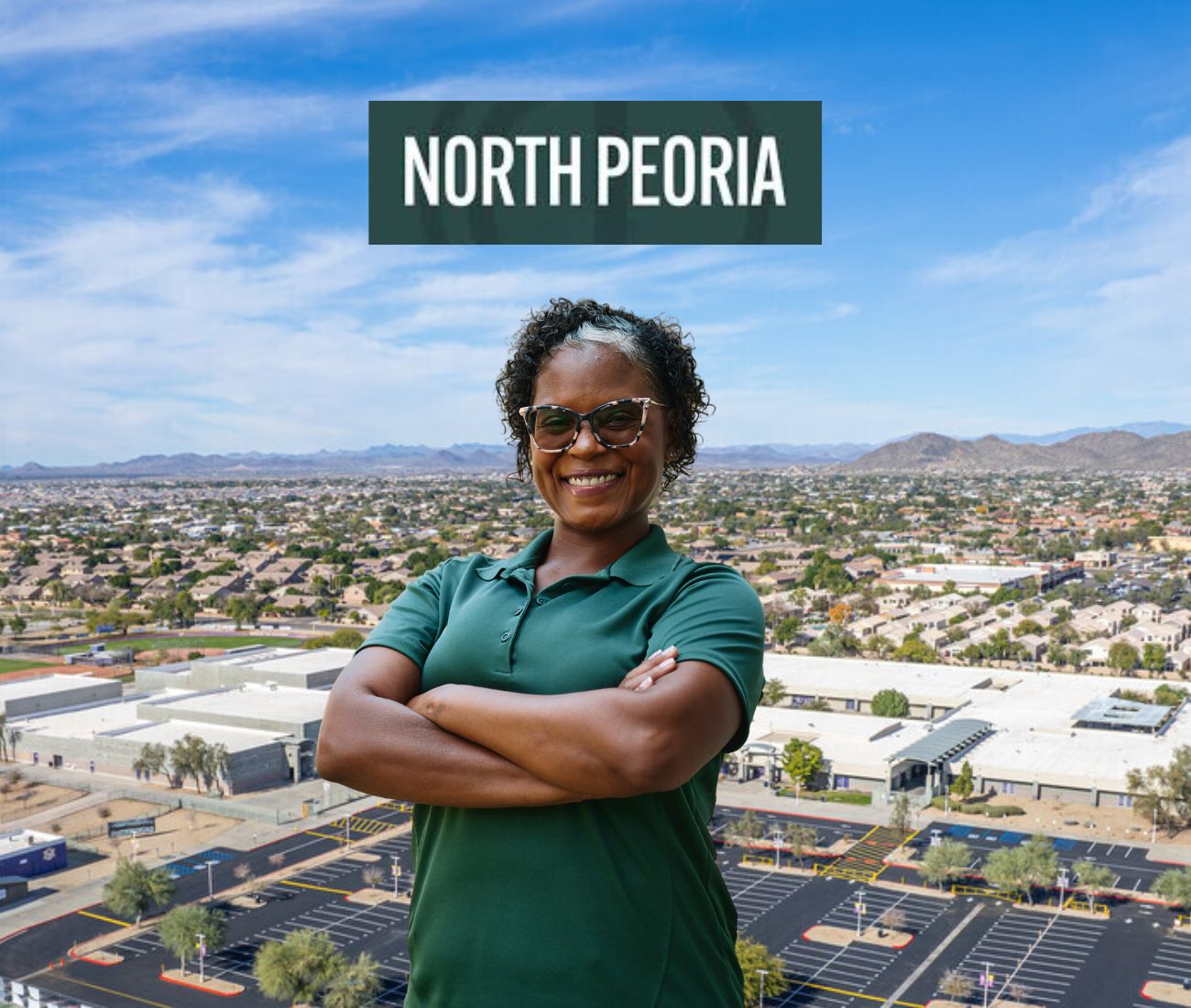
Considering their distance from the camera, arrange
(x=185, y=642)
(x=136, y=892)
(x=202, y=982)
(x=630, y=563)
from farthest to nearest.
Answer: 1. (x=185, y=642)
2. (x=136, y=892)
3. (x=202, y=982)
4. (x=630, y=563)

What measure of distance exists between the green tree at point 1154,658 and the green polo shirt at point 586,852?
3727 centimetres

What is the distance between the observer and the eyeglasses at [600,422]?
1.79 meters

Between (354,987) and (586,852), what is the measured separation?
44.3 feet

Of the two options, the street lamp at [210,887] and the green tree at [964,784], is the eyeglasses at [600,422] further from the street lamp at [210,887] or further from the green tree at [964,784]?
the green tree at [964,784]

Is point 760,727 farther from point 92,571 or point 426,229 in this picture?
point 92,571

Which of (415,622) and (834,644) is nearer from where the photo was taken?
(415,622)

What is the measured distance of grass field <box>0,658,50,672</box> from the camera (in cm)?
3583

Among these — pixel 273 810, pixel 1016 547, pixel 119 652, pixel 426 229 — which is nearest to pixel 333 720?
pixel 426 229

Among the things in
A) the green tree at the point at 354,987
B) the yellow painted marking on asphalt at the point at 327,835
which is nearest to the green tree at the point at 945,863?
the green tree at the point at 354,987

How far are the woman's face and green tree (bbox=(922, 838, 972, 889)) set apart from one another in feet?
58.0

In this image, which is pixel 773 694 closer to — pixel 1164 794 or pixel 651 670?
pixel 1164 794

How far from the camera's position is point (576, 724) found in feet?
5.08

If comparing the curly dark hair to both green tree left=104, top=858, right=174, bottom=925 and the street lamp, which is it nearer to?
green tree left=104, top=858, right=174, bottom=925

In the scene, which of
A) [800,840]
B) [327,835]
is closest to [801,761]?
[800,840]
